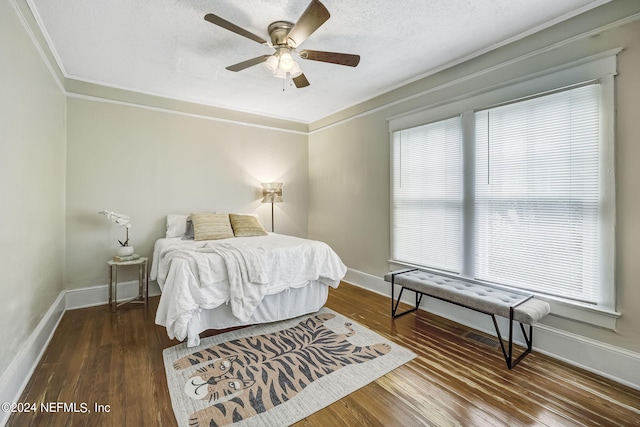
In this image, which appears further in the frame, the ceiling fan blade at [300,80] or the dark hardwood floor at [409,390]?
the ceiling fan blade at [300,80]

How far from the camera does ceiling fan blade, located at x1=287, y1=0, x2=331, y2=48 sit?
1.80 m

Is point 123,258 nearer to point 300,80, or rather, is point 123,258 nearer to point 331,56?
point 300,80

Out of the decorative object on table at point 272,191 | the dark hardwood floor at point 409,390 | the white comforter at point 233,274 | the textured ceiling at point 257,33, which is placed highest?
the textured ceiling at point 257,33

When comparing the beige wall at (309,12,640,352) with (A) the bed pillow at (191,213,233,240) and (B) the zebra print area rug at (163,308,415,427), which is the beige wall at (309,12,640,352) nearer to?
(B) the zebra print area rug at (163,308,415,427)

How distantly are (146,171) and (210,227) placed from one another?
1.19 m

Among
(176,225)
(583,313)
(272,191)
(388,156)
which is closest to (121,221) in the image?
(176,225)

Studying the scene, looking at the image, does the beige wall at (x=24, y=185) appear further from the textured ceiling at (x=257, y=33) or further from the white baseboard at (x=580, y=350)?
the white baseboard at (x=580, y=350)

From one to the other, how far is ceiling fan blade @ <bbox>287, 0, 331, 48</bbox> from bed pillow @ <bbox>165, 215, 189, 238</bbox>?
2.73 metres

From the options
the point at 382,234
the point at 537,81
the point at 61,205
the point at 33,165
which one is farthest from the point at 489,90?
the point at 61,205

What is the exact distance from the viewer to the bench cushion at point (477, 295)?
2.15 m

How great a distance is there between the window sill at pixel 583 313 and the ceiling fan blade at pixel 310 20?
274 centimetres

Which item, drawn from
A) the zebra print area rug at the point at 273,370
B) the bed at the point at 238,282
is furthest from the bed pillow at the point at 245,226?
the zebra print area rug at the point at 273,370

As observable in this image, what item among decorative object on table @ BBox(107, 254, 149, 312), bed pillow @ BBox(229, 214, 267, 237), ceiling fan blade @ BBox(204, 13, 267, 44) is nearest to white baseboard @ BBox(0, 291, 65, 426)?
decorative object on table @ BBox(107, 254, 149, 312)

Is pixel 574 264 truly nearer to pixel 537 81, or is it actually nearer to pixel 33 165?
pixel 537 81
